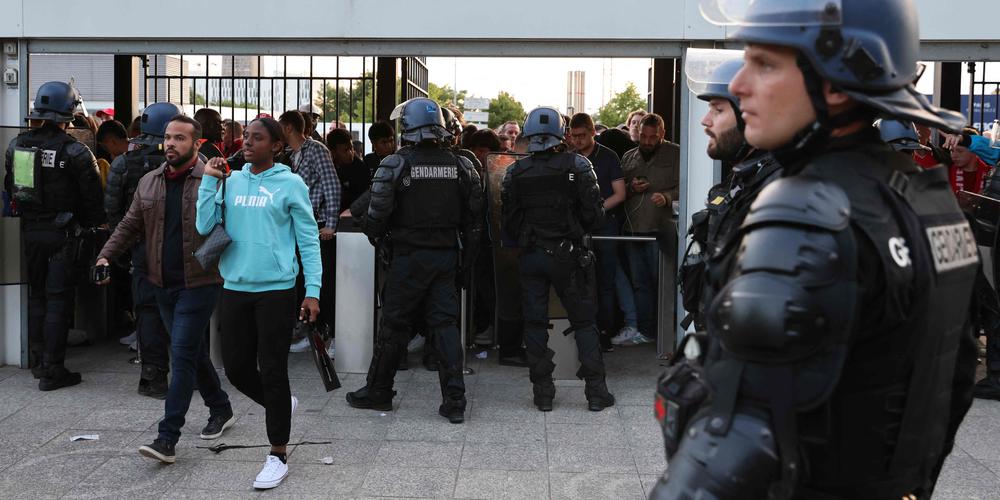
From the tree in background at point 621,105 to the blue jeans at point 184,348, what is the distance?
62.2 metres

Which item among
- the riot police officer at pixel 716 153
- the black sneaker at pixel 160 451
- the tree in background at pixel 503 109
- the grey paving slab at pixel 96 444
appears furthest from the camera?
the tree in background at pixel 503 109

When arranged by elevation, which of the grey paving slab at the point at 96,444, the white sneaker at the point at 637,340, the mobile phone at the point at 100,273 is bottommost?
the grey paving slab at the point at 96,444

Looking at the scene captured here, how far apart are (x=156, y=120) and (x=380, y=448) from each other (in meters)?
2.75

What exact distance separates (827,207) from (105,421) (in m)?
5.69

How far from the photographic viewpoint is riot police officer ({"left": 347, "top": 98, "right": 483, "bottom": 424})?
674 cm

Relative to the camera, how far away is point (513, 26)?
300 inches

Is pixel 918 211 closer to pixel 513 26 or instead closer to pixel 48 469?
pixel 48 469

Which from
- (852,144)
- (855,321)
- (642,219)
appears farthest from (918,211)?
(642,219)

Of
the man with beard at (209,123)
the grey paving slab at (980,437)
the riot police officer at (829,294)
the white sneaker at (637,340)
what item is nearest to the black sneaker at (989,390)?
the grey paving slab at (980,437)

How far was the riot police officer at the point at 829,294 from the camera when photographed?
5.47 feet

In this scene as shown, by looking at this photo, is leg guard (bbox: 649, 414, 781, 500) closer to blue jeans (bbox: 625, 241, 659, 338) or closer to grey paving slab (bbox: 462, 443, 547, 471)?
grey paving slab (bbox: 462, 443, 547, 471)

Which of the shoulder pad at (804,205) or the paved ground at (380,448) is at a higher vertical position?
the shoulder pad at (804,205)

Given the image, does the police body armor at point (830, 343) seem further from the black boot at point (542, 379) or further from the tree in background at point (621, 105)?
the tree in background at point (621, 105)

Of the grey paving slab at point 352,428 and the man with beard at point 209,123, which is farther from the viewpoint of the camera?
the man with beard at point 209,123
